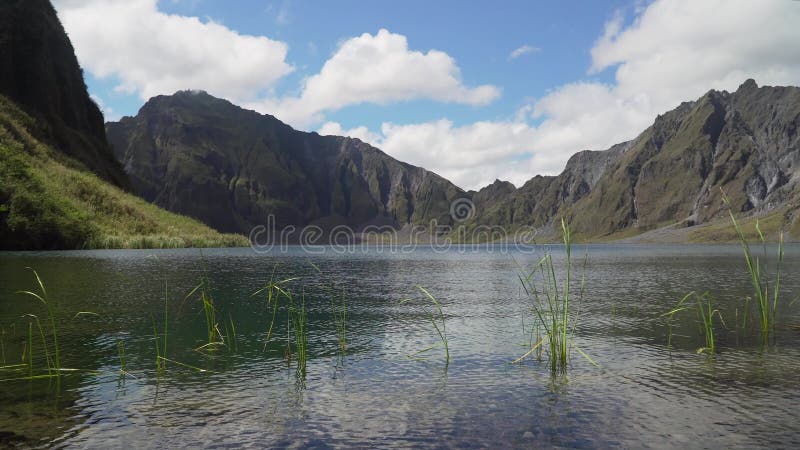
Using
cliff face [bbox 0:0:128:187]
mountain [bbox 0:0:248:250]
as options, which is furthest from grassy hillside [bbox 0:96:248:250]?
cliff face [bbox 0:0:128:187]

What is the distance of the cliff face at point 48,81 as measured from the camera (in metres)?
146

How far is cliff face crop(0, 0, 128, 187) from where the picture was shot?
146250 millimetres

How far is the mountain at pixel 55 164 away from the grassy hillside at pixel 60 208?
0.17 metres

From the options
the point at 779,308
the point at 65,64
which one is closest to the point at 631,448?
the point at 779,308

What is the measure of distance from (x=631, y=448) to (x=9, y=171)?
10694cm

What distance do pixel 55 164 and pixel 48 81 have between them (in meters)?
62.6

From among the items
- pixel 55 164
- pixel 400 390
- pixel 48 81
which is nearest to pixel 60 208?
pixel 55 164

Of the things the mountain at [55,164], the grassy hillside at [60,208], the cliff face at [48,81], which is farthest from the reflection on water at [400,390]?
the cliff face at [48,81]

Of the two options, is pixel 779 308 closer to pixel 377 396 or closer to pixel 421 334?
pixel 421 334

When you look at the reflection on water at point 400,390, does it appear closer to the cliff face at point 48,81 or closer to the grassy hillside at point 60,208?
the grassy hillside at point 60,208

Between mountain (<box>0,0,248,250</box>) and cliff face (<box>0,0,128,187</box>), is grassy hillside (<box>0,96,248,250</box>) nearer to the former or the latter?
mountain (<box>0,0,248,250</box>)

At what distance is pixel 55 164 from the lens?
383ft

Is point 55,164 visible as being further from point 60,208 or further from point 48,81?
point 48,81

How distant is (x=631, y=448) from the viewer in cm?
970
